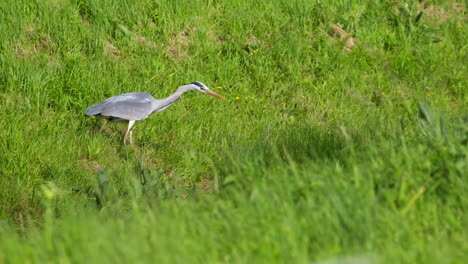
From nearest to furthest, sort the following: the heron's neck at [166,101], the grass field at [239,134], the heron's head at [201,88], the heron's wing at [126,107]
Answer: the grass field at [239,134], the heron's wing at [126,107], the heron's neck at [166,101], the heron's head at [201,88]

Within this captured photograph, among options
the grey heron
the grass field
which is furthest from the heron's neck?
the grass field

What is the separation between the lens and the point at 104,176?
5.23 m

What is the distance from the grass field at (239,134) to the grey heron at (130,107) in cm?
34

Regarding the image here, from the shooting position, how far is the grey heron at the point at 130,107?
6.94m

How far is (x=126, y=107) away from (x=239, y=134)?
1.23 m

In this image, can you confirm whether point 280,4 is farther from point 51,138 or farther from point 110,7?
point 51,138

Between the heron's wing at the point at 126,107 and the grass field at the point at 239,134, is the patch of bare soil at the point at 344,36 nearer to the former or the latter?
the grass field at the point at 239,134

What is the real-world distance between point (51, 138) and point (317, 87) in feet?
10.7

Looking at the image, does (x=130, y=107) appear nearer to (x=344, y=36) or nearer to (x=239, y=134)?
(x=239, y=134)

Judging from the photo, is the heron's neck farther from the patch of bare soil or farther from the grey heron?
the patch of bare soil

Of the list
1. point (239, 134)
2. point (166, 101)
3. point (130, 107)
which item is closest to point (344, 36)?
point (239, 134)

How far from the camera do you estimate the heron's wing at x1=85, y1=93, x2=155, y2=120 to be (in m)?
6.93

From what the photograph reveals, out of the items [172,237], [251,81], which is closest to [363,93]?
[251,81]

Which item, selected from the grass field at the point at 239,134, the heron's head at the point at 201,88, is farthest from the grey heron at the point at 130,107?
the grass field at the point at 239,134
